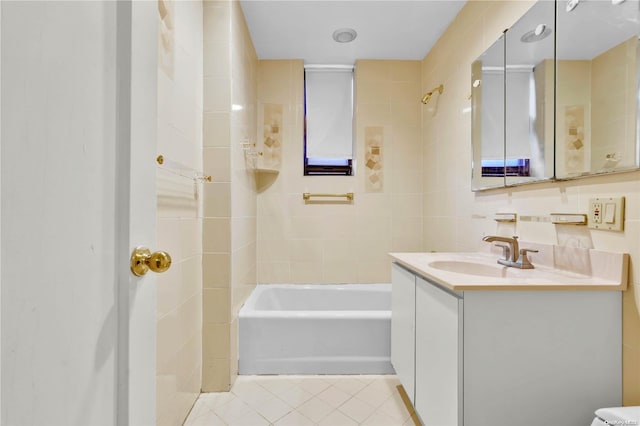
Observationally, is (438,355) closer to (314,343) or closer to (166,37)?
(314,343)

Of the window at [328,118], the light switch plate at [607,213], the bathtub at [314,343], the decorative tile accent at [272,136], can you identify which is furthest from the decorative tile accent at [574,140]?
the decorative tile accent at [272,136]

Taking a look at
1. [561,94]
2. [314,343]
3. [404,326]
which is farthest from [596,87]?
[314,343]

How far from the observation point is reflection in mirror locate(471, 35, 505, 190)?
162 centimetres

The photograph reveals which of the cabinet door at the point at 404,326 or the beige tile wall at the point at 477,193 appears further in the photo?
the cabinet door at the point at 404,326

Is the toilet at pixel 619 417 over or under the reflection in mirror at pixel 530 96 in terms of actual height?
under

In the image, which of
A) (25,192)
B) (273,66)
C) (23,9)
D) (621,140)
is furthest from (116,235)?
(273,66)

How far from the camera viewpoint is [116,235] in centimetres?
46

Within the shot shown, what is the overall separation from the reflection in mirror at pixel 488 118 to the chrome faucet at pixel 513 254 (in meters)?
0.37

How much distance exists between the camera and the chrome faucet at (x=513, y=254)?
53.1 inches

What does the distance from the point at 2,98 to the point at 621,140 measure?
1.53 metres

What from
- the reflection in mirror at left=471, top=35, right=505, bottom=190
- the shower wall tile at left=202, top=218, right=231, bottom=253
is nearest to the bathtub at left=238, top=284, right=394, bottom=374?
the shower wall tile at left=202, top=218, right=231, bottom=253

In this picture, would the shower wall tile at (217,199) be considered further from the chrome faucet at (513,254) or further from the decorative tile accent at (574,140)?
the decorative tile accent at (574,140)

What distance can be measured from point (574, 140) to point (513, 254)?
55cm

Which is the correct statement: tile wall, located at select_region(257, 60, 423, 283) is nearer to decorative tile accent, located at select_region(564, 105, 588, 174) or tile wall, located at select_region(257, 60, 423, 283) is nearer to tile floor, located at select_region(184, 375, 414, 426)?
tile floor, located at select_region(184, 375, 414, 426)
